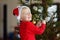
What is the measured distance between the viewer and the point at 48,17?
2.00 metres

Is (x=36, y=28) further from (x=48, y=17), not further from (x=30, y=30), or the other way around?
(x=48, y=17)

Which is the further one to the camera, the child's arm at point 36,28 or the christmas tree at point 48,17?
the christmas tree at point 48,17

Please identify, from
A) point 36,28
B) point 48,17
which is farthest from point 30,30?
point 48,17

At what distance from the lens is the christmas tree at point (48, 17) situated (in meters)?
1.98

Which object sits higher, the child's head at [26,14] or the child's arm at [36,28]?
the child's head at [26,14]

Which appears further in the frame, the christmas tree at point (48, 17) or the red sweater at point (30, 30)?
the christmas tree at point (48, 17)

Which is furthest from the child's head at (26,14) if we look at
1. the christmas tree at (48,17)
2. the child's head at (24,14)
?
the christmas tree at (48,17)

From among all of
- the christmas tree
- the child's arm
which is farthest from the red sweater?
the christmas tree

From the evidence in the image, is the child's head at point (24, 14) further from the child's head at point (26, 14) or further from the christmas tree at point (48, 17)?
the christmas tree at point (48, 17)

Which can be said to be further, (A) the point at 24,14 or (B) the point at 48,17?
(B) the point at 48,17

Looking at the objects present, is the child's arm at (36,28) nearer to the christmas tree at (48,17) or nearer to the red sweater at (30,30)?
the red sweater at (30,30)

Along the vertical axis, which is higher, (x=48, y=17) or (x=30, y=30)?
(x=48, y=17)

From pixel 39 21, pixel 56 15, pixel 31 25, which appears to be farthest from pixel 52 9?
pixel 31 25

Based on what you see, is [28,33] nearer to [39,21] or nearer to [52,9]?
[39,21]
